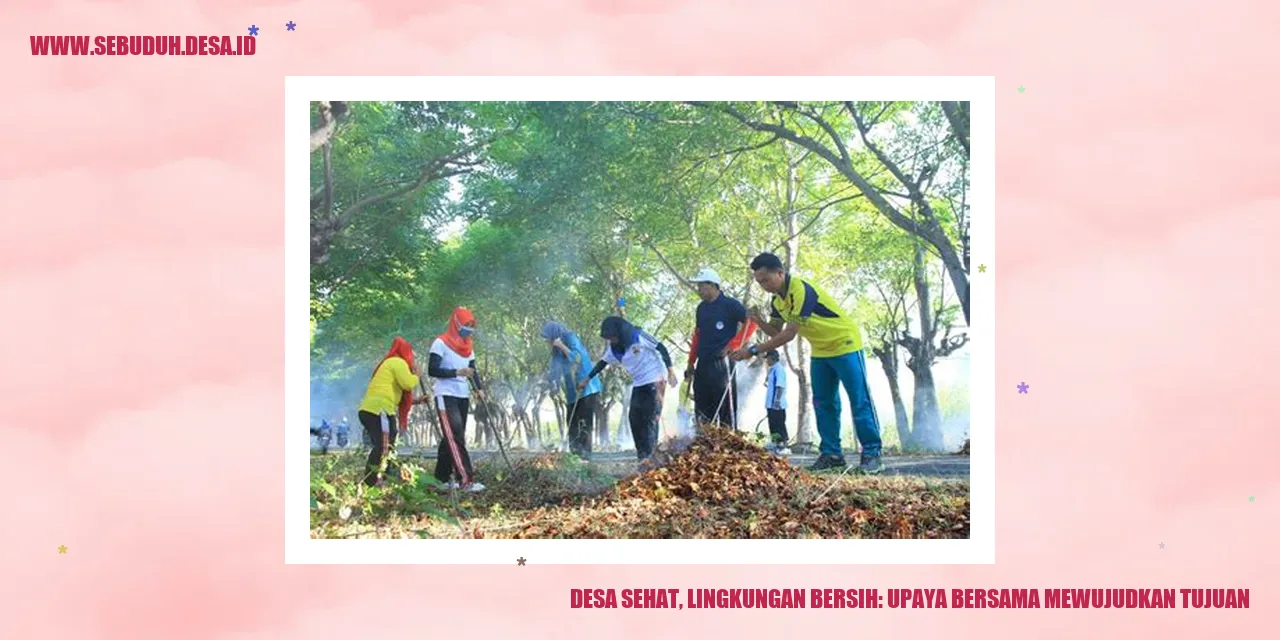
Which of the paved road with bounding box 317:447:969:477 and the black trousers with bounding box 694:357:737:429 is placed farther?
the black trousers with bounding box 694:357:737:429

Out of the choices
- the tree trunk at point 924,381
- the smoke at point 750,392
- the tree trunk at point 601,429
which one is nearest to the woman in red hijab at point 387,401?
the tree trunk at point 601,429

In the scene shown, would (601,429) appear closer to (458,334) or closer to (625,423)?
(625,423)

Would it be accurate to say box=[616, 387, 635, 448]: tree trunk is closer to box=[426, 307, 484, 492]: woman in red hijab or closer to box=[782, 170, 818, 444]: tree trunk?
box=[426, 307, 484, 492]: woman in red hijab

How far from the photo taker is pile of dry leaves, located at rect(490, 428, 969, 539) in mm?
6098

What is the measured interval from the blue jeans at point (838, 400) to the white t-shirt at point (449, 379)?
7.02 ft

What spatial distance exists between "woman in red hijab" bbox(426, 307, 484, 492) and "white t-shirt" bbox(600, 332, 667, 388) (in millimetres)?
846

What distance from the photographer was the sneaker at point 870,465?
648 cm

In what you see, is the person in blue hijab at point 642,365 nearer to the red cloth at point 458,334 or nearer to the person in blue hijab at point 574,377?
the person in blue hijab at point 574,377

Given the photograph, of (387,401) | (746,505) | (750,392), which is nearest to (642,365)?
(750,392)

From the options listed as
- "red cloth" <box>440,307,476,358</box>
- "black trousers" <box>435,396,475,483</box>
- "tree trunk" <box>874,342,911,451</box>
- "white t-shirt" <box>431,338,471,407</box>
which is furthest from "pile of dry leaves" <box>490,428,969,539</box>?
"red cloth" <box>440,307,476,358</box>

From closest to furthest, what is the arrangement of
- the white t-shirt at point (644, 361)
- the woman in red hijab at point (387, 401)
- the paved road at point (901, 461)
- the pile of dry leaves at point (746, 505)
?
1. the pile of dry leaves at point (746, 505)
2. the paved road at point (901, 461)
3. the woman in red hijab at point (387, 401)
4. the white t-shirt at point (644, 361)

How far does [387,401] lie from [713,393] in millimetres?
1999
